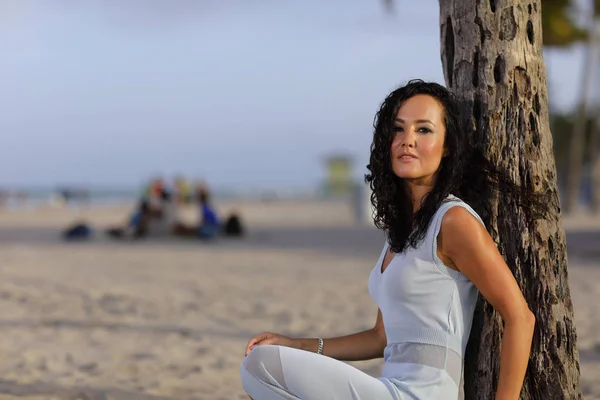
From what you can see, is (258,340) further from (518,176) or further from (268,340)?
(518,176)

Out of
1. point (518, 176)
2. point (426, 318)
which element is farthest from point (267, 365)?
point (518, 176)

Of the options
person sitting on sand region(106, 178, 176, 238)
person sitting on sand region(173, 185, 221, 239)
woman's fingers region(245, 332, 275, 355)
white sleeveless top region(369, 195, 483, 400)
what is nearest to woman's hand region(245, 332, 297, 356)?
woman's fingers region(245, 332, 275, 355)

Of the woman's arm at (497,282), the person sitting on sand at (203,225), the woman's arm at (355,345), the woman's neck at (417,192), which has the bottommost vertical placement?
the person sitting on sand at (203,225)

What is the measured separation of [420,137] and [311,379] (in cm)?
84

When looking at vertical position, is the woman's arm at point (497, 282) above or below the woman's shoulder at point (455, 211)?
below

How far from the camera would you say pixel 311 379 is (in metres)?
2.27

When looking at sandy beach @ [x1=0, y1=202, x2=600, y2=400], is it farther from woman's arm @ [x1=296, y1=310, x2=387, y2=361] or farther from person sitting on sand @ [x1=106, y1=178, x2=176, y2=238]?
person sitting on sand @ [x1=106, y1=178, x2=176, y2=238]

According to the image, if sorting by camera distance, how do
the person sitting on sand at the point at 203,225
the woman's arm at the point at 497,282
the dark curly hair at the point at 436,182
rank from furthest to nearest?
1. the person sitting on sand at the point at 203,225
2. the dark curly hair at the point at 436,182
3. the woman's arm at the point at 497,282

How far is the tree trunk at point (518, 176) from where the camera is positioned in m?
2.65

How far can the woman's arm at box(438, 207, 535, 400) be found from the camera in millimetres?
2213

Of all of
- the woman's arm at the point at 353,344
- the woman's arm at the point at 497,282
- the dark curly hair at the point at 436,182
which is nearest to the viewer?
the woman's arm at the point at 497,282

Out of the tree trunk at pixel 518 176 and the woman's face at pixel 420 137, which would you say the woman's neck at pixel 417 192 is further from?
the tree trunk at pixel 518 176

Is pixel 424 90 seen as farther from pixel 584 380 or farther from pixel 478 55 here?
pixel 584 380

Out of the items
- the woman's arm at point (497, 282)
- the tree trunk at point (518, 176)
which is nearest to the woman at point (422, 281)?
the woman's arm at point (497, 282)
